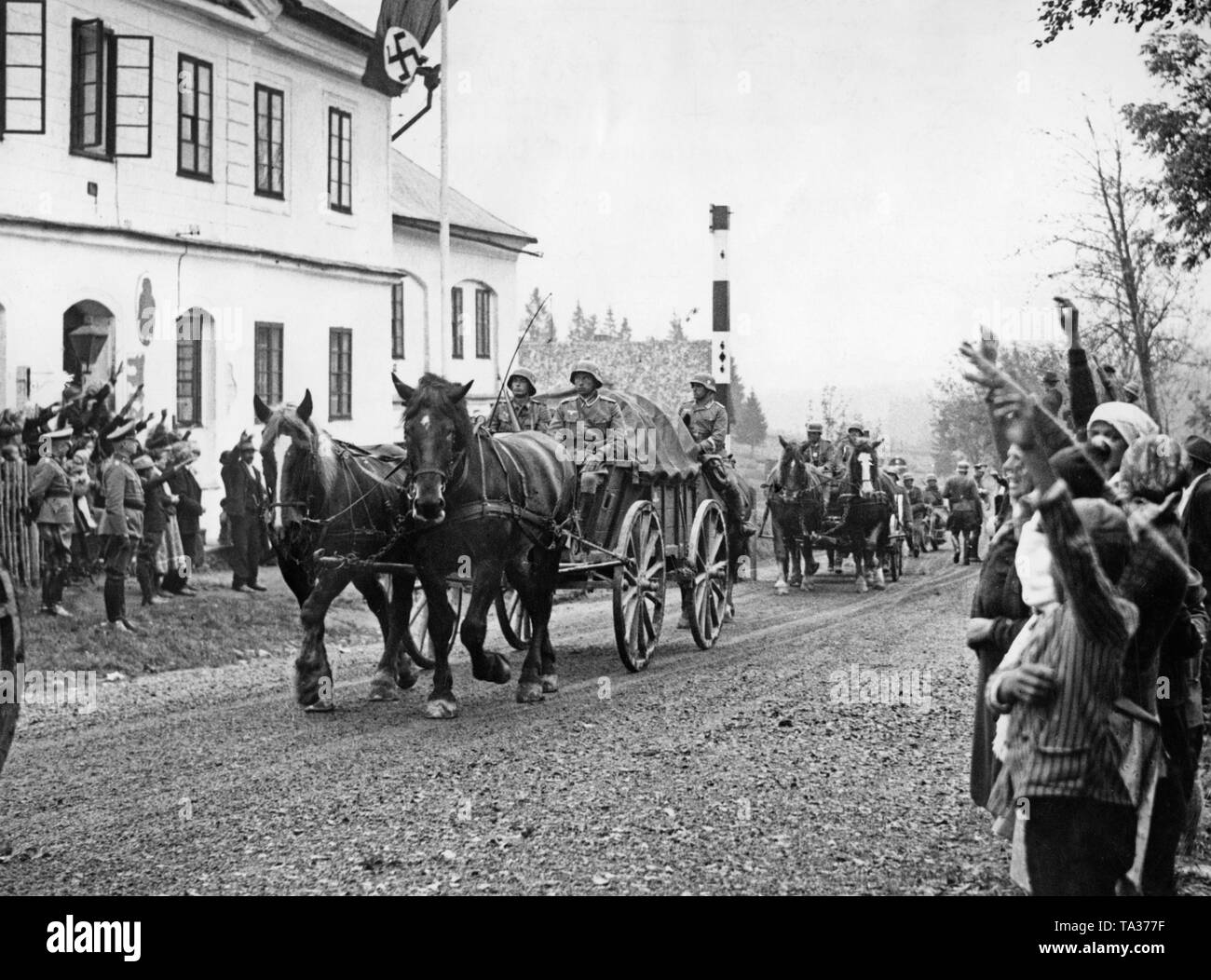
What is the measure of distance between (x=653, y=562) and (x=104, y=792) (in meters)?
4.70

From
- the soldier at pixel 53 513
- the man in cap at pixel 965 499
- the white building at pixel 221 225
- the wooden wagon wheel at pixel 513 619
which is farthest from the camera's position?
the man in cap at pixel 965 499

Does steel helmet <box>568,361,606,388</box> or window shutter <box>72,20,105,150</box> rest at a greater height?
window shutter <box>72,20,105,150</box>

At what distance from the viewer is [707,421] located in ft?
35.9

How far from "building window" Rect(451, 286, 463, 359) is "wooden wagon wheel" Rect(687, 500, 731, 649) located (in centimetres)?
236

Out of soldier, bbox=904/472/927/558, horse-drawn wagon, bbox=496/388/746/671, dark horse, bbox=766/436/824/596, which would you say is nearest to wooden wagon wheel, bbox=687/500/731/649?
horse-drawn wagon, bbox=496/388/746/671

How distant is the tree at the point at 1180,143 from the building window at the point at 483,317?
5.11m

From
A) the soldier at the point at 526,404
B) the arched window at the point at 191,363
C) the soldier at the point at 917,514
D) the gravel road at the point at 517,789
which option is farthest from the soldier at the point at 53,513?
the soldier at the point at 917,514

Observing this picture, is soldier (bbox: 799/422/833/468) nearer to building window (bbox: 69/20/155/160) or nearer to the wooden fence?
building window (bbox: 69/20/155/160)

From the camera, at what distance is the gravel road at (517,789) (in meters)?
4.56

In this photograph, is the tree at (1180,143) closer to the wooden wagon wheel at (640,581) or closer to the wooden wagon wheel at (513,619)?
the wooden wagon wheel at (640,581)

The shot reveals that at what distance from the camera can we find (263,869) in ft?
14.9

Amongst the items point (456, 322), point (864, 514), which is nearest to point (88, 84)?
point (456, 322)

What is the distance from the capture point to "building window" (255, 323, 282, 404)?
1235 cm
